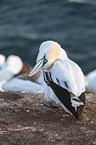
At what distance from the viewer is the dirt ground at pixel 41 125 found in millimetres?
3152

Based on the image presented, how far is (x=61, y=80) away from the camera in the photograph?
3.45m

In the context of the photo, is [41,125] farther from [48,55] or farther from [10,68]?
[10,68]

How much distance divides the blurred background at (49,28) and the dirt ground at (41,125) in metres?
7.93

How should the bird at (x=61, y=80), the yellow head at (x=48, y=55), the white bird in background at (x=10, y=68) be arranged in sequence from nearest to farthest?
the bird at (x=61, y=80), the yellow head at (x=48, y=55), the white bird in background at (x=10, y=68)

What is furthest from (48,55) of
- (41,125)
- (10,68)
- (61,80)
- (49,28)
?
(49,28)

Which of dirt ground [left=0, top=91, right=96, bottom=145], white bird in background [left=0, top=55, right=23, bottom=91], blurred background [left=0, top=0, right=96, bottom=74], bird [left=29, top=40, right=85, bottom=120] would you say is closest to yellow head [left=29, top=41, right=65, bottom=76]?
bird [left=29, top=40, right=85, bottom=120]

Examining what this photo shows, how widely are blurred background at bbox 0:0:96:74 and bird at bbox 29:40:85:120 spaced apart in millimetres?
8160

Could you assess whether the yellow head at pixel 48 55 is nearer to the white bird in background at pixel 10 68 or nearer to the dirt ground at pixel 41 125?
the dirt ground at pixel 41 125

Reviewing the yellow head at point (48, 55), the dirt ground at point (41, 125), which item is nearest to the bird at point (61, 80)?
the yellow head at point (48, 55)

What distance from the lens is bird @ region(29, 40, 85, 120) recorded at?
3.37 m

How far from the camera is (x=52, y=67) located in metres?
3.67

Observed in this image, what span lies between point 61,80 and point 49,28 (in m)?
11.5

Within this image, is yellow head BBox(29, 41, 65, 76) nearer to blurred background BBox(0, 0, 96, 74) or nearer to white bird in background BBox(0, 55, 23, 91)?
white bird in background BBox(0, 55, 23, 91)

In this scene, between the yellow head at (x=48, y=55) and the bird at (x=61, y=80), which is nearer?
the bird at (x=61, y=80)
